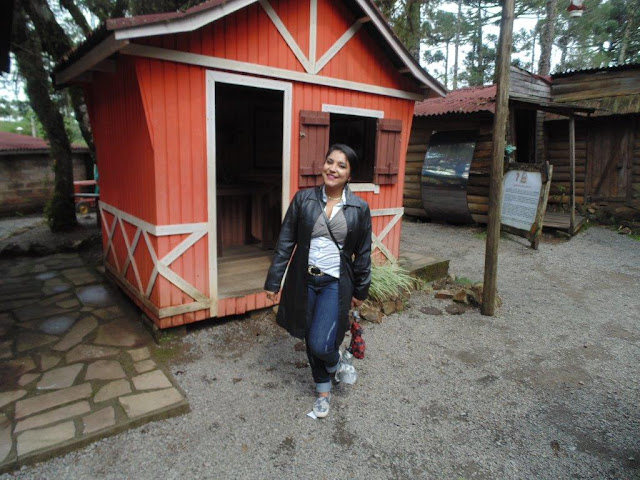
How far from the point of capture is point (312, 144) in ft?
16.6

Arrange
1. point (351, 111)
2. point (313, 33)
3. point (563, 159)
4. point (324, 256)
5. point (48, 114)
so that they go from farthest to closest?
point (563, 159), point (48, 114), point (351, 111), point (313, 33), point (324, 256)

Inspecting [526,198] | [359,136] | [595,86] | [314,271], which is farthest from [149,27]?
[595,86]

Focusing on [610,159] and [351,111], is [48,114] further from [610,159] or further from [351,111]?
[610,159]

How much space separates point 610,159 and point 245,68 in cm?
1232

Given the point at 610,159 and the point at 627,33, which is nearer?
the point at 610,159

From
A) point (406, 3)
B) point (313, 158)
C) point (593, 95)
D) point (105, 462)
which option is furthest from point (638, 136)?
point (105, 462)

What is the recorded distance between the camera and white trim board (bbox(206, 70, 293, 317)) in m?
4.27

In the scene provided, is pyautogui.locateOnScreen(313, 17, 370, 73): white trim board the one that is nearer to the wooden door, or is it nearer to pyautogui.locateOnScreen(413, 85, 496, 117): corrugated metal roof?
pyautogui.locateOnScreen(413, 85, 496, 117): corrugated metal roof

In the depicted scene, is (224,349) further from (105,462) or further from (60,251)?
(60,251)

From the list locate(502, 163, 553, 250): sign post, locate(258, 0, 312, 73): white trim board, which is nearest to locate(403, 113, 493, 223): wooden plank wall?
locate(502, 163, 553, 250): sign post

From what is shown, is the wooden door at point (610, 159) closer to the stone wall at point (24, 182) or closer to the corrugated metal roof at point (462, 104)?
the corrugated metal roof at point (462, 104)

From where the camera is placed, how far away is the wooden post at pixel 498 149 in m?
4.93

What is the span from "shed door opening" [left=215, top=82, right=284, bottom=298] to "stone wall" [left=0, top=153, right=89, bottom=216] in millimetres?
8774

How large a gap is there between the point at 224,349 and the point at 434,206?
29.2 ft
